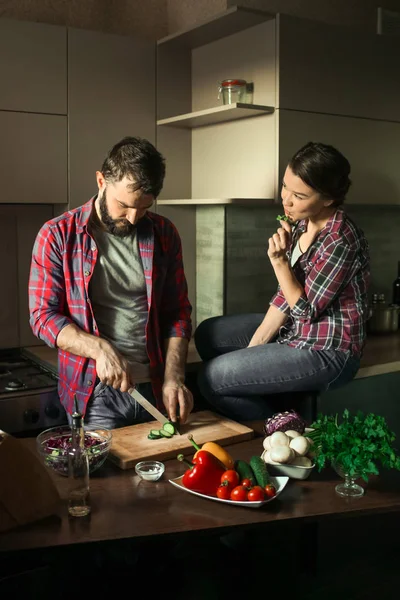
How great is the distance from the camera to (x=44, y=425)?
2.82m

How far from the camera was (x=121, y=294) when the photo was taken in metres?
2.53

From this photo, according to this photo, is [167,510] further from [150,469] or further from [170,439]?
[170,439]

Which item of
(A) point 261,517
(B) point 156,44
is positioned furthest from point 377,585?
(B) point 156,44

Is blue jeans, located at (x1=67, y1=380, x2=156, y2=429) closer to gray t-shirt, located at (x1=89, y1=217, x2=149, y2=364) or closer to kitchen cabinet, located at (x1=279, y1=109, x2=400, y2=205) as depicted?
gray t-shirt, located at (x1=89, y1=217, x2=149, y2=364)

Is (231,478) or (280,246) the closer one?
(231,478)

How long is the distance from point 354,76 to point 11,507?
2.47 meters

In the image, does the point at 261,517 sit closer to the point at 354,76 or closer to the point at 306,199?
the point at 306,199

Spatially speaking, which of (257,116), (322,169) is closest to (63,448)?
(322,169)

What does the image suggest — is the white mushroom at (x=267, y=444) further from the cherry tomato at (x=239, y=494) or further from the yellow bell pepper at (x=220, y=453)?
the cherry tomato at (x=239, y=494)

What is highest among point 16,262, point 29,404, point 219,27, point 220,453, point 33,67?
point 219,27

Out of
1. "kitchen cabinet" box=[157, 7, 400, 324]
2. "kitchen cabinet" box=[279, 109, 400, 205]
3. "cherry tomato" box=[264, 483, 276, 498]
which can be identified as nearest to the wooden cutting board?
"cherry tomato" box=[264, 483, 276, 498]

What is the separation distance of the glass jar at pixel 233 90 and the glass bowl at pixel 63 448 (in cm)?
172

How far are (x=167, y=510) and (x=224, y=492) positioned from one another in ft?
0.47

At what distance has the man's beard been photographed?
2457 mm
